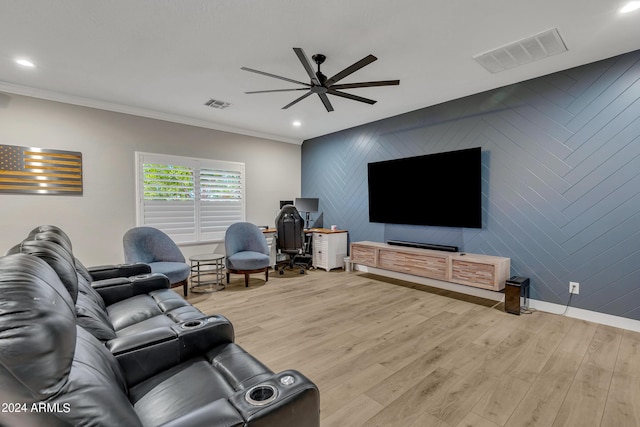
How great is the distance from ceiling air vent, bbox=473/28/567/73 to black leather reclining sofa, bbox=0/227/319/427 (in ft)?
11.3

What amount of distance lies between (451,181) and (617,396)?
288cm

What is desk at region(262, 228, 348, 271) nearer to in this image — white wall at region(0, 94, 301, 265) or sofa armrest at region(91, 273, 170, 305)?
white wall at region(0, 94, 301, 265)

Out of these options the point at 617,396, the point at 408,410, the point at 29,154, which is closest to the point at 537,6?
the point at 617,396

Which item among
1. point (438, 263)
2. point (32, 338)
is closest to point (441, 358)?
point (438, 263)

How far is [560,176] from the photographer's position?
11.1ft

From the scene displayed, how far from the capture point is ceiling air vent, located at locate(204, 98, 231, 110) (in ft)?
14.1

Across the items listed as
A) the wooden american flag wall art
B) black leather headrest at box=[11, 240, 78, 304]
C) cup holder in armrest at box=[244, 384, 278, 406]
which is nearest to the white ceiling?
the wooden american flag wall art

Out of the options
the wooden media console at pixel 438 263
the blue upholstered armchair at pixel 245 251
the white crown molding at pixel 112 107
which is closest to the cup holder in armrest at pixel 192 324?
the blue upholstered armchair at pixel 245 251

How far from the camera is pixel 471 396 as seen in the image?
195cm

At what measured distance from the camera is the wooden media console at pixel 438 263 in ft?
11.9

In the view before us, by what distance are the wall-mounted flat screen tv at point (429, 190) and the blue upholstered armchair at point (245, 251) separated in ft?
6.89

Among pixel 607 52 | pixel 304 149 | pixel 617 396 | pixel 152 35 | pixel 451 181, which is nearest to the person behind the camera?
pixel 617 396

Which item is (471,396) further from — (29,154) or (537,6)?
(29,154)

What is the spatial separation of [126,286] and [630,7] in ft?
15.7
